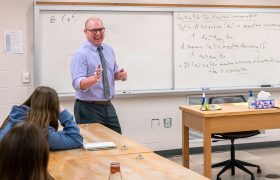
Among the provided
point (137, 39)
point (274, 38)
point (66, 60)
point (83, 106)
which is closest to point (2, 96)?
point (66, 60)

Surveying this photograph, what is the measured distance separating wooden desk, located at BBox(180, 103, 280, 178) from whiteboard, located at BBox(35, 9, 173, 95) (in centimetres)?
112

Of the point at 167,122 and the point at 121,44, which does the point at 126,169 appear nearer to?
the point at 121,44

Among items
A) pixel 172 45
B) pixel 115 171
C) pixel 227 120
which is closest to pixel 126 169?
pixel 115 171

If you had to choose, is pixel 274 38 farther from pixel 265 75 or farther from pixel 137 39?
pixel 137 39

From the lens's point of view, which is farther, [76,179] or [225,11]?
[225,11]

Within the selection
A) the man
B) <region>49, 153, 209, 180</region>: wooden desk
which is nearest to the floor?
the man

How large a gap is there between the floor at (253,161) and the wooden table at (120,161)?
2063 mm

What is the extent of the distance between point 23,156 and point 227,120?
3.13 m

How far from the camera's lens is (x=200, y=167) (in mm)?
5309

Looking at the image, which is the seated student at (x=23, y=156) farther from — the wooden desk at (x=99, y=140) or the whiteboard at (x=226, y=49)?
the whiteboard at (x=226, y=49)

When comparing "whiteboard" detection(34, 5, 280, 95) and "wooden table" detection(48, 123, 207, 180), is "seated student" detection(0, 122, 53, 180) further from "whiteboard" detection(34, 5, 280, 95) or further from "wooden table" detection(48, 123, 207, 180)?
"whiteboard" detection(34, 5, 280, 95)

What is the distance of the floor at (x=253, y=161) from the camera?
4.89 metres

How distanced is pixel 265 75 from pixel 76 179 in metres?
4.34

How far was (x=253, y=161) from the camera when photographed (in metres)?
5.55
